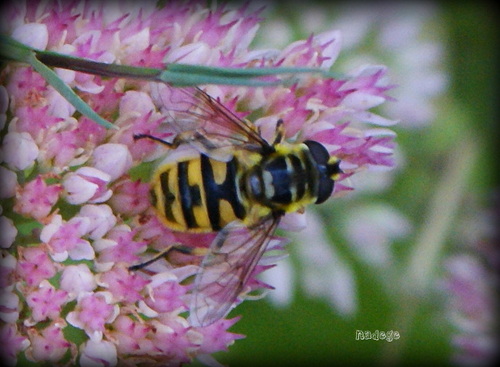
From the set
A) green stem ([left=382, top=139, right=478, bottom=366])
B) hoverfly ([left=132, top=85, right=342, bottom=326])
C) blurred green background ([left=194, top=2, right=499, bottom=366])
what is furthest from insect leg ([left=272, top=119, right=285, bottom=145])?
green stem ([left=382, top=139, right=478, bottom=366])

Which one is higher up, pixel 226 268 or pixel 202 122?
pixel 202 122

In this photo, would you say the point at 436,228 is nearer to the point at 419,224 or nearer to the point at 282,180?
the point at 419,224

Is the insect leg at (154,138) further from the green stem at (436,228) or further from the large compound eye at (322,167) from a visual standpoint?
the green stem at (436,228)

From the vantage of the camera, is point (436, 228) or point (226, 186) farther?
point (436, 228)

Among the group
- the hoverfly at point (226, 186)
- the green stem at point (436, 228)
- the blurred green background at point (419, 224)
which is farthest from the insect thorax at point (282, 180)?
the green stem at point (436, 228)

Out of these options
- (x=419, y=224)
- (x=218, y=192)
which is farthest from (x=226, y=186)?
(x=419, y=224)

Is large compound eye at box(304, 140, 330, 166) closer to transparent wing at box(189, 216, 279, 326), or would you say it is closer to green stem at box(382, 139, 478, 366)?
transparent wing at box(189, 216, 279, 326)
